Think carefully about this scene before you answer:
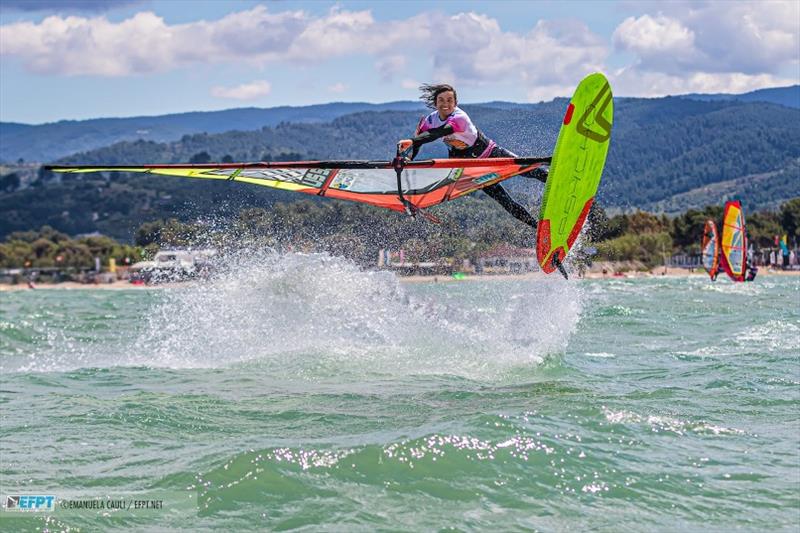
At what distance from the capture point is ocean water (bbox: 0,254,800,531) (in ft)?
21.3

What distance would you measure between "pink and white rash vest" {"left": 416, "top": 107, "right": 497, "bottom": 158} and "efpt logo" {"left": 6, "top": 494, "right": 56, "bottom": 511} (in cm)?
525

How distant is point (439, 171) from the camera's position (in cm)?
1072

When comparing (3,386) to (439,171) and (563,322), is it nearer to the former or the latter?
(439,171)

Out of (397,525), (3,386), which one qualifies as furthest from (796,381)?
(3,386)

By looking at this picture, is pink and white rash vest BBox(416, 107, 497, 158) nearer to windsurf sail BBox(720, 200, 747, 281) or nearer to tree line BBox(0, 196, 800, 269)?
tree line BBox(0, 196, 800, 269)

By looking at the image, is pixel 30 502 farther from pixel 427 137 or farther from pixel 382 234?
pixel 382 234

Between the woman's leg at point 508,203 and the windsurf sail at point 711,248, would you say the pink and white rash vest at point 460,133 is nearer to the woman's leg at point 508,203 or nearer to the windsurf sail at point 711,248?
the woman's leg at point 508,203

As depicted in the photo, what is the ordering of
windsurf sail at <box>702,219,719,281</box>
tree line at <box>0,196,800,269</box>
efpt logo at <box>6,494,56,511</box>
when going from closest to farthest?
efpt logo at <box>6,494,56,511</box>
tree line at <box>0,196,800,269</box>
windsurf sail at <box>702,219,719,281</box>

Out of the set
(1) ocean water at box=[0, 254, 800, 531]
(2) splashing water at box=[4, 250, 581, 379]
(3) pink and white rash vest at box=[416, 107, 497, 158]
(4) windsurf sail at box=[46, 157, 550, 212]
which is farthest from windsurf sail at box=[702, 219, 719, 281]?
(3) pink and white rash vest at box=[416, 107, 497, 158]

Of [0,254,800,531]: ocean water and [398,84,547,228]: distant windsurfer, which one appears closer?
[0,254,800,531]: ocean water

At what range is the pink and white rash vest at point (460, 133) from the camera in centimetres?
1020

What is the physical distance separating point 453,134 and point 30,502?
5.42 meters

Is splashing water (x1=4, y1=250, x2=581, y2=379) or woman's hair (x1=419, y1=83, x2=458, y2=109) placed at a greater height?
woman's hair (x1=419, y1=83, x2=458, y2=109)

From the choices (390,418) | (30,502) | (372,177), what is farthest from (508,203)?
(30,502)
